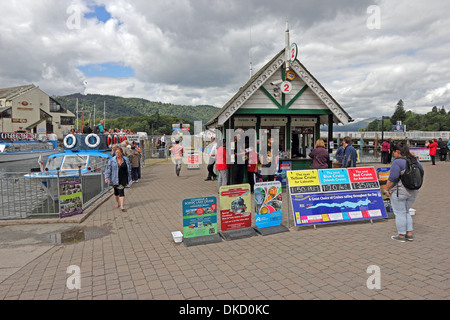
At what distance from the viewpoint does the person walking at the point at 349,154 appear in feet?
32.7

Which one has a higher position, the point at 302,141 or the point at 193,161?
the point at 302,141

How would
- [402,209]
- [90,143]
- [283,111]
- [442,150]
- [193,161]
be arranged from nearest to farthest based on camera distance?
1. [402,209]
2. [283,111]
3. [90,143]
4. [193,161]
5. [442,150]

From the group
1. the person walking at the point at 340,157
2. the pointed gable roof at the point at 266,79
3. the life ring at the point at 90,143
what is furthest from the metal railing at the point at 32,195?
the person walking at the point at 340,157

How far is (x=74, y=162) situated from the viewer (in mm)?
11344

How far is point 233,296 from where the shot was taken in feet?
13.1

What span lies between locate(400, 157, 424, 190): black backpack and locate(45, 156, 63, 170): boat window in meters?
10.8

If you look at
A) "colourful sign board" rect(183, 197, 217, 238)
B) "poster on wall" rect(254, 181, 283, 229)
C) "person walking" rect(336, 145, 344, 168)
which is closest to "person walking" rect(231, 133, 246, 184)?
"person walking" rect(336, 145, 344, 168)

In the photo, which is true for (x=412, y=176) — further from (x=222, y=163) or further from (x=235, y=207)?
(x=222, y=163)

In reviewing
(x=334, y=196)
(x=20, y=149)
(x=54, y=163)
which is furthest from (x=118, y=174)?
(x=20, y=149)

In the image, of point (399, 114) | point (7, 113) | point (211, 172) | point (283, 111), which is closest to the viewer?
point (283, 111)

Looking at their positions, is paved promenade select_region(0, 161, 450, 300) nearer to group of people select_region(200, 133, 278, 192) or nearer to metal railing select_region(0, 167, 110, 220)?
metal railing select_region(0, 167, 110, 220)

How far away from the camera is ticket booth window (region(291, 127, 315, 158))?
12.6 m

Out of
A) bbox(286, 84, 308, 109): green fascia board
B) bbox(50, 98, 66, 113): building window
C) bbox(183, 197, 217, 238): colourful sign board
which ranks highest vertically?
bbox(50, 98, 66, 113): building window

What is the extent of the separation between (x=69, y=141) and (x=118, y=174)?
597 centimetres
